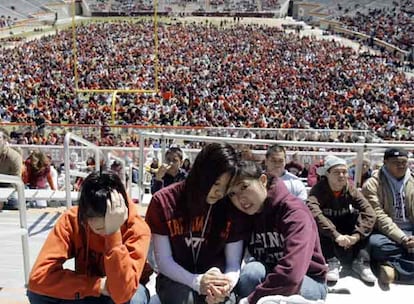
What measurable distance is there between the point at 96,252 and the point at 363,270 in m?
1.73

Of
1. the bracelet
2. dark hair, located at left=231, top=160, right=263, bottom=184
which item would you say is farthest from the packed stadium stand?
dark hair, located at left=231, top=160, right=263, bottom=184

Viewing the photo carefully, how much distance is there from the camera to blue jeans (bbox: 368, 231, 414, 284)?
3365 mm

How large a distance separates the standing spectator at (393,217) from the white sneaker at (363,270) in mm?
67

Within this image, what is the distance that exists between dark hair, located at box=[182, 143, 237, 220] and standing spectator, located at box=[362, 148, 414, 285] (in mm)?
1469

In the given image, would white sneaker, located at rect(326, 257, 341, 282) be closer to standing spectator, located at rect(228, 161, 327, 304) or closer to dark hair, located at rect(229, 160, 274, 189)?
standing spectator, located at rect(228, 161, 327, 304)

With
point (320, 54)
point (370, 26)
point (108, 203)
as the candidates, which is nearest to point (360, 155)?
point (108, 203)

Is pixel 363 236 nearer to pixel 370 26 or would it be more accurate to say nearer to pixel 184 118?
pixel 184 118

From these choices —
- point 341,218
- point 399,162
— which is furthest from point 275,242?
point 399,162

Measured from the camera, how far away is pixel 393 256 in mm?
3438

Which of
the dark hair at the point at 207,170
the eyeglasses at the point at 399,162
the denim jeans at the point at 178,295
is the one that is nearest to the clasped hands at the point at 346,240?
the eyeglasses at the point at 399,162

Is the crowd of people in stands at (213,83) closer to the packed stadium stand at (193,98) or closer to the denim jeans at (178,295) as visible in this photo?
the packed stadium stand at (193,98)

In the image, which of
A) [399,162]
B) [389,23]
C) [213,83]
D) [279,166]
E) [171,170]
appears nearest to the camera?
[399,162]

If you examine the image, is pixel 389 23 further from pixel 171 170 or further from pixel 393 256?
pixel 393 256

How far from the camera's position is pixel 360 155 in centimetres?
416
